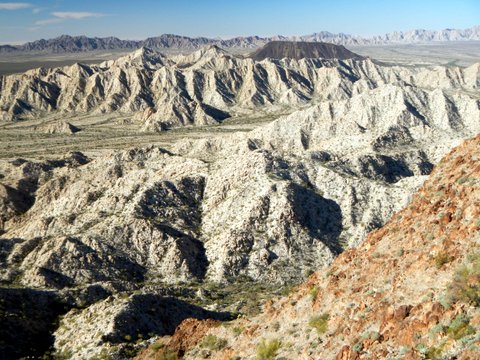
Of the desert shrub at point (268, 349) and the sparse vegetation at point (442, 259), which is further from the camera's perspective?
the desert shrub at point (268, 349)

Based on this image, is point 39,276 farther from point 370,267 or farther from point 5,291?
point 370,267

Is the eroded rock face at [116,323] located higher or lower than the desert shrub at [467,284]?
lower

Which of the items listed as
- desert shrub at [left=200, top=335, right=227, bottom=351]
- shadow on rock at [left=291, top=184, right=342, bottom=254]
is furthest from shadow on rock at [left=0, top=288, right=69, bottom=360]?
shadow on rock at [left=291, top=184, right=342, bottom=254]

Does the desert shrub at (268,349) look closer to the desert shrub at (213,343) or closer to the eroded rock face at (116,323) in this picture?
the desert shrub at (213,343)

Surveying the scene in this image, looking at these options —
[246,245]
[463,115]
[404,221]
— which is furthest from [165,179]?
[463,115]

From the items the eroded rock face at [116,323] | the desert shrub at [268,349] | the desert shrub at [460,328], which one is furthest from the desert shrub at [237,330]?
the desert shrub at [460,328]
